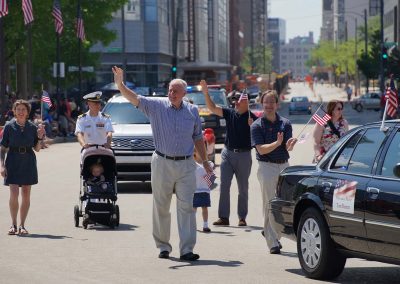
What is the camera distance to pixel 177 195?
1218 centimetres

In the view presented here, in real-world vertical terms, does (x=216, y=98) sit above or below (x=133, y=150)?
above

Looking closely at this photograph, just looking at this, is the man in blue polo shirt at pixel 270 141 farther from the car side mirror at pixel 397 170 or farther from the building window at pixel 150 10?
the building window at pixel 150 10

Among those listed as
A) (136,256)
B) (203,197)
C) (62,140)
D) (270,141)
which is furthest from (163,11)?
(136,256)

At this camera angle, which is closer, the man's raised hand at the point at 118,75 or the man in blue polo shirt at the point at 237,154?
the man's raised hand at the point at 118,75

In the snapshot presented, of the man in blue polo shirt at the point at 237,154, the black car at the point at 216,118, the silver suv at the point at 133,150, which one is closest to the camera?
the man in blue polo shirt at the point at 237,154

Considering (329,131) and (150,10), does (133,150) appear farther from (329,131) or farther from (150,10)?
(150,10)

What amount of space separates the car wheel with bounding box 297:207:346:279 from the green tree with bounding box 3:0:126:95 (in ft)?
137

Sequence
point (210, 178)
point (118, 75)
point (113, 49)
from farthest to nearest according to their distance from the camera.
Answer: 1. point (113, 49)
2. point (210, 178)
3. point (118, 75)

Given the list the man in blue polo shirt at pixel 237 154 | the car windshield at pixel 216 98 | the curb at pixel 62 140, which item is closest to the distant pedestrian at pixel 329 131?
the man in blue polo shirt at pixel 237 154

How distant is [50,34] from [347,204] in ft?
167

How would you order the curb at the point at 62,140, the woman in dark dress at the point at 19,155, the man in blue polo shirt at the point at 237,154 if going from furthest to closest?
the curb at the point at 62,140, the man in blue polo shirt at the point at 237,154, the woman in dark dress at the point at 19,155

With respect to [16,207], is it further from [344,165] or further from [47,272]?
[344,165]

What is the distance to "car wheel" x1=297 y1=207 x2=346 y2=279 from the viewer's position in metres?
10.3

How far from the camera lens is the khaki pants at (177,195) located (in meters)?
12.1
